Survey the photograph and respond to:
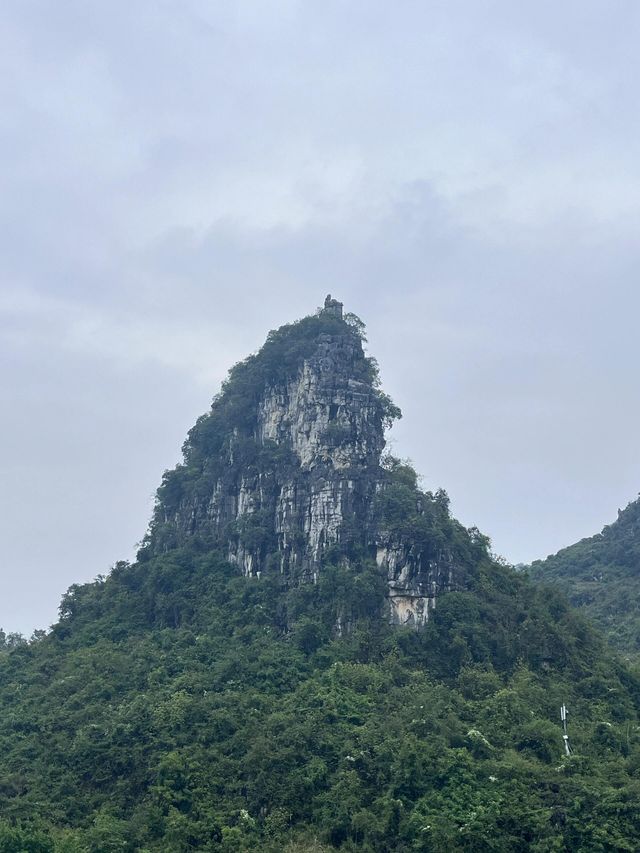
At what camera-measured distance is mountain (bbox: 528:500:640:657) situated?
6750cm

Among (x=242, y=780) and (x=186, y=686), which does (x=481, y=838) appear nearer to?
(x=242, y=780)

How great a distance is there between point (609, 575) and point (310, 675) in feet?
111

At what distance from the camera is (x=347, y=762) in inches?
1693

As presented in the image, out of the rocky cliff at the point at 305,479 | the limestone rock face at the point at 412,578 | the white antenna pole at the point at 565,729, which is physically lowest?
the white antenna pole at the point at 565,729

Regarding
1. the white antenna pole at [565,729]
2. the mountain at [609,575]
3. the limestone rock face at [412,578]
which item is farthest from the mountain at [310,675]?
the mountain at [609,575]

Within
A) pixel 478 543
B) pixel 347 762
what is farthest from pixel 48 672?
pixel 478 543

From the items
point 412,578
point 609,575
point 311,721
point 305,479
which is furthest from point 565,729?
point 609,575

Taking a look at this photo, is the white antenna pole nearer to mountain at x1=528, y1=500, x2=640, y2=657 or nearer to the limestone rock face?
the limestone rock face

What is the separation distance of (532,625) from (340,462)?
1149 centimetres

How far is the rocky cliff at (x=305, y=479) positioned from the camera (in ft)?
178

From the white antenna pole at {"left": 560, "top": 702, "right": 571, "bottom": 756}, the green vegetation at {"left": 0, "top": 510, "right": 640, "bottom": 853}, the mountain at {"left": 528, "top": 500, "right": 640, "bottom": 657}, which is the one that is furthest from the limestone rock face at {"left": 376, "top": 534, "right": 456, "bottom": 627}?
the mountain at {"left": 528, "top": 500, "right": 640, "bottom": 657}

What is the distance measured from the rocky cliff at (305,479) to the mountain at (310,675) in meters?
0.11

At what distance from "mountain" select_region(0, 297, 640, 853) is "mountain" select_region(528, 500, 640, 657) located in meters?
12.6

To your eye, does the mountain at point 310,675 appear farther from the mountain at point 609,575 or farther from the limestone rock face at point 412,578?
the mountain at point 609,575
